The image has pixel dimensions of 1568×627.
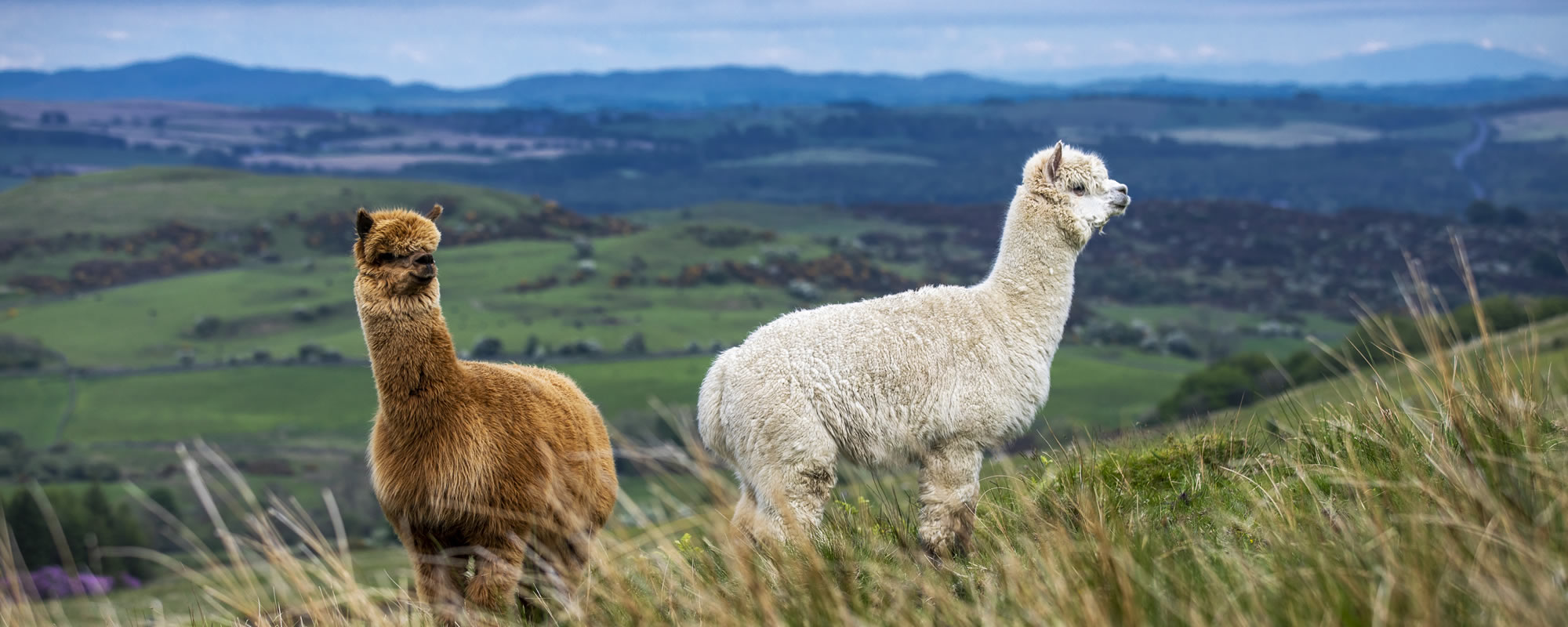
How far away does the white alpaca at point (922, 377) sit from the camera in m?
7.56

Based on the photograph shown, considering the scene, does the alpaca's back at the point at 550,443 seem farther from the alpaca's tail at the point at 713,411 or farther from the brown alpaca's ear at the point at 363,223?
the brown alpaca's ear at the point at 363,223

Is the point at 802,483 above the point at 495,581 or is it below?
above

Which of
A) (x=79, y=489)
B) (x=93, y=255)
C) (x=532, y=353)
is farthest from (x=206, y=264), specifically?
(x=79, y=489)

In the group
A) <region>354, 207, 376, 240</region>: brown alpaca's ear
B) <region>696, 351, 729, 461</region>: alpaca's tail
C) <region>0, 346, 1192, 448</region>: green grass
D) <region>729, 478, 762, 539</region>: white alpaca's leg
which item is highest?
<region>354, 207, 376, 240</region>: brown alpaca's ear

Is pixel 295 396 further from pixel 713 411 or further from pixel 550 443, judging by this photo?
pixel 550 443

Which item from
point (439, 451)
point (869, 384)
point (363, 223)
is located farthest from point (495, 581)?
point (869, 384)

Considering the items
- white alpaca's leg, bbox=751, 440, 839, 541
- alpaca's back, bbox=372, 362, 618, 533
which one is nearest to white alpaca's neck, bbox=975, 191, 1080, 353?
white alpaca's leg, bbox=751, 440, 839, 541

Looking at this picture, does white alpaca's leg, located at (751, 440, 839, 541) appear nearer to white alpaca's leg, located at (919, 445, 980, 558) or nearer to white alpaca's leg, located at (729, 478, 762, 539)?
white alpaca's leg, located at (729, 478, 762, 539)

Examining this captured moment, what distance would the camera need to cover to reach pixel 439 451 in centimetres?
661

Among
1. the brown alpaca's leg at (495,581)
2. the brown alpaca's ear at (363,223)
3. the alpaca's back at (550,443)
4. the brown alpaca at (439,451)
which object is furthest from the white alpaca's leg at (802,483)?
the brown alpaca's ear at (363,223)

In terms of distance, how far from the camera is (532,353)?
13738cm

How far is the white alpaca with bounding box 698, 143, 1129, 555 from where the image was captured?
7.56 meters

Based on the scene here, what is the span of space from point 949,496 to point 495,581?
2.88 m

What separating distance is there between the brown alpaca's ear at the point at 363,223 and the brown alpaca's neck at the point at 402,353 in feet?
1.26
